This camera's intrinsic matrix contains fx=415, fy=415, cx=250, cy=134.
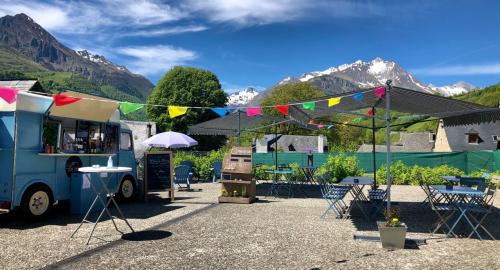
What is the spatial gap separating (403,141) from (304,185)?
5350cm

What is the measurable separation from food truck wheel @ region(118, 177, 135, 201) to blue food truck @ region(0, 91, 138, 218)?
106 centimetres

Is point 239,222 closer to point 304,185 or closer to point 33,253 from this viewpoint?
point 33,253

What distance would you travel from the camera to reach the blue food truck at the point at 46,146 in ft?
24.7

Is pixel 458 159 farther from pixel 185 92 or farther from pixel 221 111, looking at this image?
pixel 185 92

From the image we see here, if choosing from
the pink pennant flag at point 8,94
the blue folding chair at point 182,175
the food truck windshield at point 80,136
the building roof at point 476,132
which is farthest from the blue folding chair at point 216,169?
the building roof at point 476,132

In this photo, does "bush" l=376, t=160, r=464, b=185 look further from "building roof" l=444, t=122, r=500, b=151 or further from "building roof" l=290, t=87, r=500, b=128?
"building roof" l=444, t=122, r=500, b=151

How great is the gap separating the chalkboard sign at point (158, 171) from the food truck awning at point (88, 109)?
2191 millimetres

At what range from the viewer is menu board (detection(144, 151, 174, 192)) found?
1181 centimetres

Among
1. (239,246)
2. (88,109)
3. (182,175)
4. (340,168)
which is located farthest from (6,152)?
(340,168)

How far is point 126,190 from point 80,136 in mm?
2352

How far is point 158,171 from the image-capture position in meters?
11.9


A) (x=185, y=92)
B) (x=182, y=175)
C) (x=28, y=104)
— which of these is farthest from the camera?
(x=185, y=92)

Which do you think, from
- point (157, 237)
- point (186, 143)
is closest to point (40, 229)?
point (157, 237)

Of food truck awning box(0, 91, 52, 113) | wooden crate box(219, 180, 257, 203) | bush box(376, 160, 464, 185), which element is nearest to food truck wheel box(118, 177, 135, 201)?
wooden crate box(219, 180, 257, 203)
